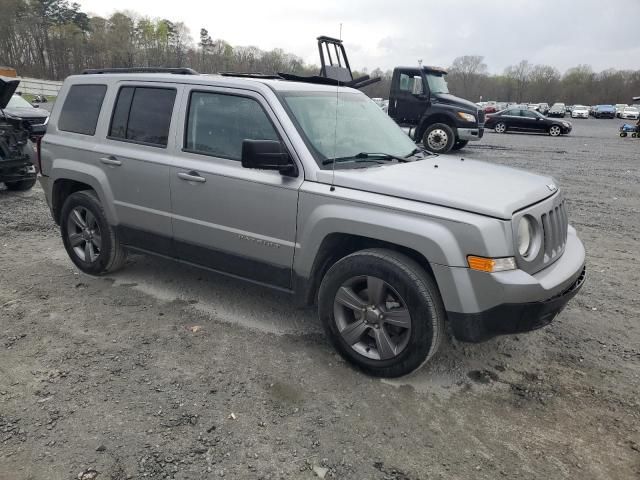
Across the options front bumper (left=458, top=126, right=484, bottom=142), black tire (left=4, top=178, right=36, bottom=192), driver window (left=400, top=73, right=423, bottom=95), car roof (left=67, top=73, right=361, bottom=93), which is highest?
driver window (left=400, top=73, right=423, bottom=95)

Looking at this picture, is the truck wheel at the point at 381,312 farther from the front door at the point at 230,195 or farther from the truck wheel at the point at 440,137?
the truck wheel at the point at 440,137

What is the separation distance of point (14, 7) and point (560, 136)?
8013 cm

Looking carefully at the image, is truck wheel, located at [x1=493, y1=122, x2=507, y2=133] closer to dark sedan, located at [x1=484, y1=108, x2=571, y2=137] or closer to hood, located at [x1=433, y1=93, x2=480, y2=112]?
dark sedan, located at [x1=484, y1=108, x2=571, y2=137]

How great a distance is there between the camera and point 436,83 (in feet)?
47.8

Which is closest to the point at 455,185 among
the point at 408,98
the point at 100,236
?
the point at 100,236

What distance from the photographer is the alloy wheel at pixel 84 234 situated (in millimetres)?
4758

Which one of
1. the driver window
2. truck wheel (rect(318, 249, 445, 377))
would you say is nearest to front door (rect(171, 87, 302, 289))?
truck wheel (rect(318, 249, 445, 377))

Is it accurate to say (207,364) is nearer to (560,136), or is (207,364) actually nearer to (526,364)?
(526,364)

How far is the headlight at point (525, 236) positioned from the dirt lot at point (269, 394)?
0.97 meters

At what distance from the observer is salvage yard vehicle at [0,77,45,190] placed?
26.3 ft

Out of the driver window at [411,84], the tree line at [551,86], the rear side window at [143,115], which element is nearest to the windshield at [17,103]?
the driver window at [411,84]

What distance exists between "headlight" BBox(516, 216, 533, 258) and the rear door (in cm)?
271

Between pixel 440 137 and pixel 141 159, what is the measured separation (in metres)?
11.7

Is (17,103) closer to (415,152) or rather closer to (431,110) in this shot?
(431,110)
